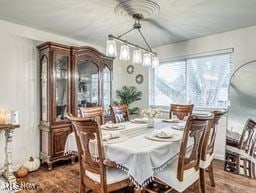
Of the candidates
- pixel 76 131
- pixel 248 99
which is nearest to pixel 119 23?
pixel 76 131

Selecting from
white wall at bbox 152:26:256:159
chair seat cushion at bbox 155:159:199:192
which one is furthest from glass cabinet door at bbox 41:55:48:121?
white wall at bbox 152:26:256:159

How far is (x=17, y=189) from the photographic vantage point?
8.34 feet

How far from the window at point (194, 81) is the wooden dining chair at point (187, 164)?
6.83 ft

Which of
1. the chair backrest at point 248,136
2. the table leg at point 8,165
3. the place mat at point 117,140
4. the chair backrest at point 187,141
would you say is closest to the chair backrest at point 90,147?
the place mat at point 117,140

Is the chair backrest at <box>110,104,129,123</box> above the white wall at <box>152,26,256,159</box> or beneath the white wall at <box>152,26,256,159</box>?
beneath

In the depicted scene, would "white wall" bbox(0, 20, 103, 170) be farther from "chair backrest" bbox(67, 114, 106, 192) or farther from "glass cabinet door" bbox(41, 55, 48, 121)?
"chair backrest" bbox(67, 114, 106, 192)

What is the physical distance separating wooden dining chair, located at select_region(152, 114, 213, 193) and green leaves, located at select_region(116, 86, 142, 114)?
282 centimetres

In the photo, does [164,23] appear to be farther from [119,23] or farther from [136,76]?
[136,76]

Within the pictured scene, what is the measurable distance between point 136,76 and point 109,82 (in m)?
0.98

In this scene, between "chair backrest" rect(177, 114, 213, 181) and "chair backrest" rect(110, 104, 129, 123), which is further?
"chair backrest" rect(110, 104, 129, 123)

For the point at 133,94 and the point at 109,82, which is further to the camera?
the point at 133,94

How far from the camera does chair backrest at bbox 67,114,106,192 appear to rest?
172 centimetres

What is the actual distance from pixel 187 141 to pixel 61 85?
2436mm

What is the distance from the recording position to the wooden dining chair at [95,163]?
5.70 ft
